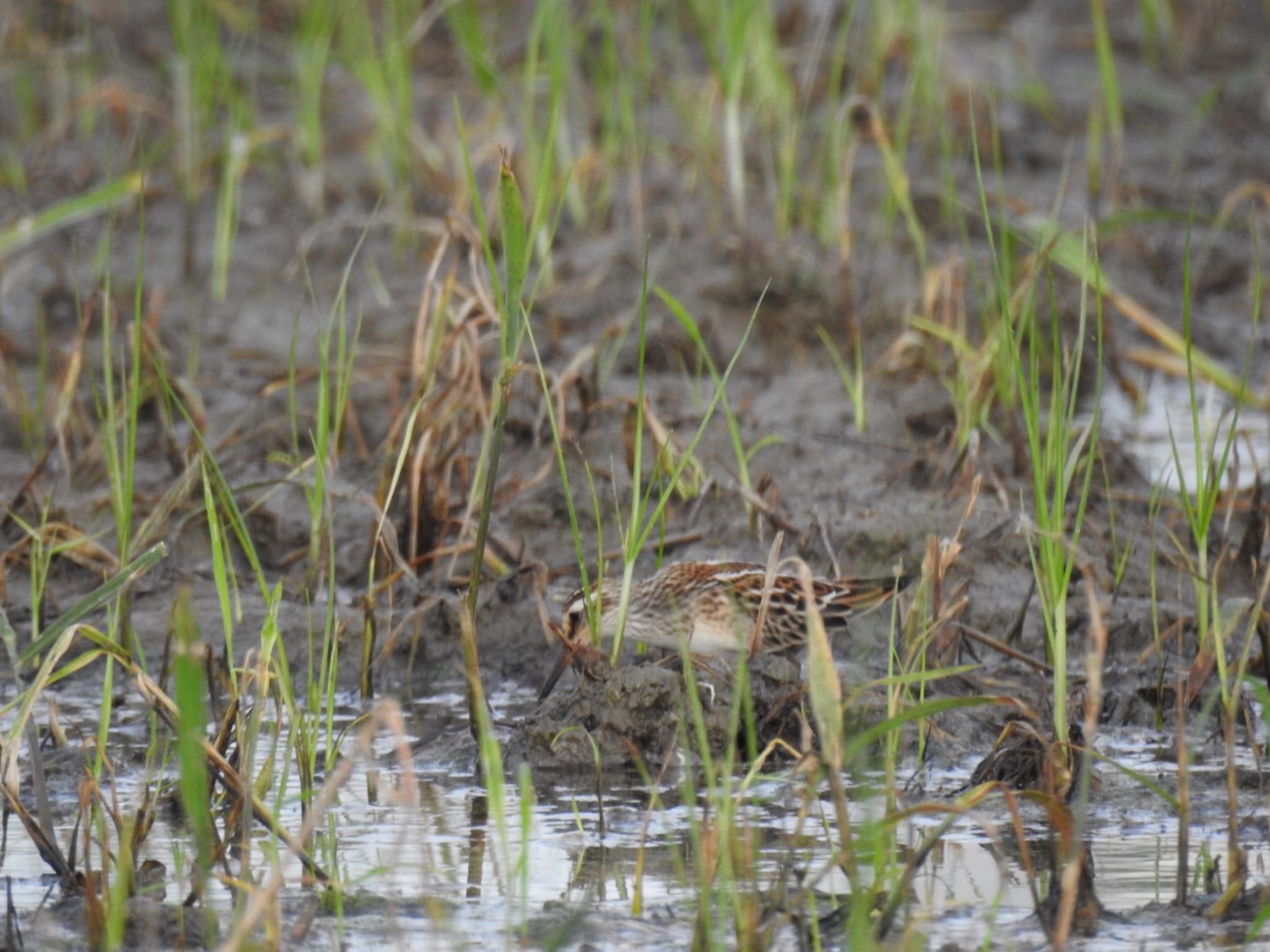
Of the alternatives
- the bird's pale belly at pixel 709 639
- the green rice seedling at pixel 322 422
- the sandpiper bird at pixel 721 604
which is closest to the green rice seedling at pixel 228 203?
the green rice seedling at pixel 322 422

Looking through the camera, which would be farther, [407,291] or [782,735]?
[407,291]

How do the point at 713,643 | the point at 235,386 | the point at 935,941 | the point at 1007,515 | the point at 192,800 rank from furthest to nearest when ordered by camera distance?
1. the point at 235,386
2. the point at 1007,515
3. the point at 713,643
4. the point at 935,941
5. the point at 192,800

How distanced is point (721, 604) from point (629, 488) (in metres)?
1.24

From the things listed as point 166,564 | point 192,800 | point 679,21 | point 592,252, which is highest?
point 679,21

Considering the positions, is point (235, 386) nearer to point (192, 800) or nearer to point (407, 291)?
point (407, 291)

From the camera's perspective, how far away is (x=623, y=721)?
4.68 metres

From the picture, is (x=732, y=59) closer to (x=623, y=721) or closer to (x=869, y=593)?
(x=869, y=593)

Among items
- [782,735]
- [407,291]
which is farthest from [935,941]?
[407,291]

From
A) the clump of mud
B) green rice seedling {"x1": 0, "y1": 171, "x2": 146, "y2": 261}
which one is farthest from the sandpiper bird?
green rice seedling {"x1": 0, "y1": 171, "x2": 146, "y2": 261}

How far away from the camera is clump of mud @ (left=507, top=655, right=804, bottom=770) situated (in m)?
4.66

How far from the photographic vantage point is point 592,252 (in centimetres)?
845

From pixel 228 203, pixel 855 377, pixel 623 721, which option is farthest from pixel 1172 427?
pixel 228 203

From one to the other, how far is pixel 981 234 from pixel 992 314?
78.5 inches

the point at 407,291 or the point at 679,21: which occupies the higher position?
the point at 679,21
